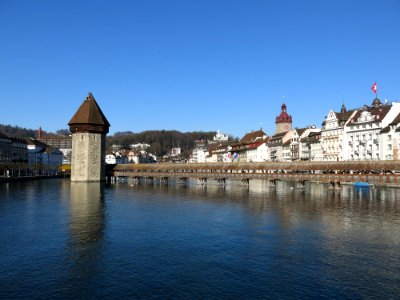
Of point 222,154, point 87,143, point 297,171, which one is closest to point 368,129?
point 297,171

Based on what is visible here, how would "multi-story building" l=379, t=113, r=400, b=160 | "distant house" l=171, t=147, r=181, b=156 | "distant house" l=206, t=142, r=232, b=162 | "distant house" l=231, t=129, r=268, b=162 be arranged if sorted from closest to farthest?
"multi-story building" l=379, t=113, r=400, b=160 < "distant house" l=231, t=129, r=268, b=162 < "distant house" l=206, t=142, r=232, b=162 < "distant house" l=171, t=147, r=181, b=156

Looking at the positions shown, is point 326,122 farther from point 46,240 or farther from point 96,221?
point 46,240

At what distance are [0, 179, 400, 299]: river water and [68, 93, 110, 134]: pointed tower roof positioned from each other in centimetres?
3764

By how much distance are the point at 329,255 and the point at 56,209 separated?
1928 cm

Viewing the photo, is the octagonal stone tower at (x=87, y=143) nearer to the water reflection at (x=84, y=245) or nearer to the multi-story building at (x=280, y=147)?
the water reflection at (x=84, y=245)

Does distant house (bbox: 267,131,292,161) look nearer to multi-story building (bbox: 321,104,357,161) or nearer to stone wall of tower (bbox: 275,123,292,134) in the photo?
stone wall of tower (bbox: 275,123,292,134)

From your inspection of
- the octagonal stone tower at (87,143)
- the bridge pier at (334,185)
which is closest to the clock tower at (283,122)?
the octagonal stone tower at (87,143)

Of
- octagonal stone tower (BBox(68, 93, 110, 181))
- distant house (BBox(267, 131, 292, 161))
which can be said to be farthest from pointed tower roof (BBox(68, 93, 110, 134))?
distant house (BBox(267, 131, 292, 161))

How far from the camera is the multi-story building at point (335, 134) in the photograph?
6550cm

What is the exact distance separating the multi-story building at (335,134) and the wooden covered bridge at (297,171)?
13679 millimetres

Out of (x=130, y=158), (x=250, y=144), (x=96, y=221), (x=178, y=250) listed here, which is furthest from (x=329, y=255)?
(x=130, y=158)

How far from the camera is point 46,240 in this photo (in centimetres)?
1692

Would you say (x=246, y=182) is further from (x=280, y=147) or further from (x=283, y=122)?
(x=283, y=122)

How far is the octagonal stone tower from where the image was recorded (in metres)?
61.6
